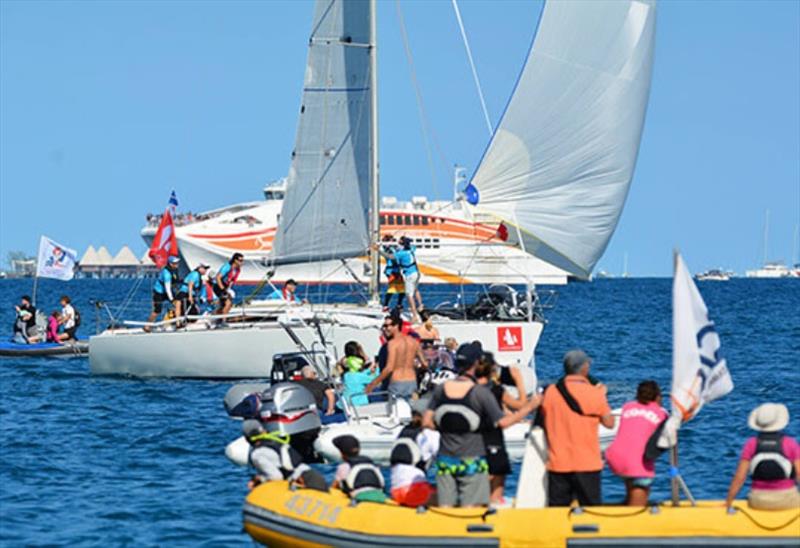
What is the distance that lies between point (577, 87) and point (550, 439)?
44.7ft

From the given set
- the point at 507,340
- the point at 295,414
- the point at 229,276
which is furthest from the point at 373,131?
the point at 295,414

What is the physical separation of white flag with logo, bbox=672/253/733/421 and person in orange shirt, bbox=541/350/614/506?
1.95ft

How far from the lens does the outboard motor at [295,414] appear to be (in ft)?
56.7

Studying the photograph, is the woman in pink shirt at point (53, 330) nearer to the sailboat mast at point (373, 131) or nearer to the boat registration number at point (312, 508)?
the sailboat mast at point (373, 131)

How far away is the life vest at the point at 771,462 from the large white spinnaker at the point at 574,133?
1318cm

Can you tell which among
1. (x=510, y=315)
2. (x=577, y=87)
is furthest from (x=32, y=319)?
(x=577, y=87)

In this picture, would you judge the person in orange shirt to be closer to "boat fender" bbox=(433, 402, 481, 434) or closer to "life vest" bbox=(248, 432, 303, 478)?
"boat fender" bbox=(433, 402, 481, 434)

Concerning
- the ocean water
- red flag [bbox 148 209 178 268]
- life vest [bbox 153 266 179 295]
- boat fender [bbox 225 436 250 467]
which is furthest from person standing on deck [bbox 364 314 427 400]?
red flag [bbox 148 209 178 268]

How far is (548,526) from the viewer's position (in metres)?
11.6

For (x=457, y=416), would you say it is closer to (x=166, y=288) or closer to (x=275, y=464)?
(x=275, y=464)

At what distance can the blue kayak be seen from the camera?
31.9m

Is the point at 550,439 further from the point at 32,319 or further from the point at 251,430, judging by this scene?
the point at 32,319

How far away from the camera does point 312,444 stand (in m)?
17.6

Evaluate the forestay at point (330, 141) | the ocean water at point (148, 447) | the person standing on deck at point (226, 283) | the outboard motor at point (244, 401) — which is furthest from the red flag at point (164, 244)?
→ the outboard motor at point (244, 401)
